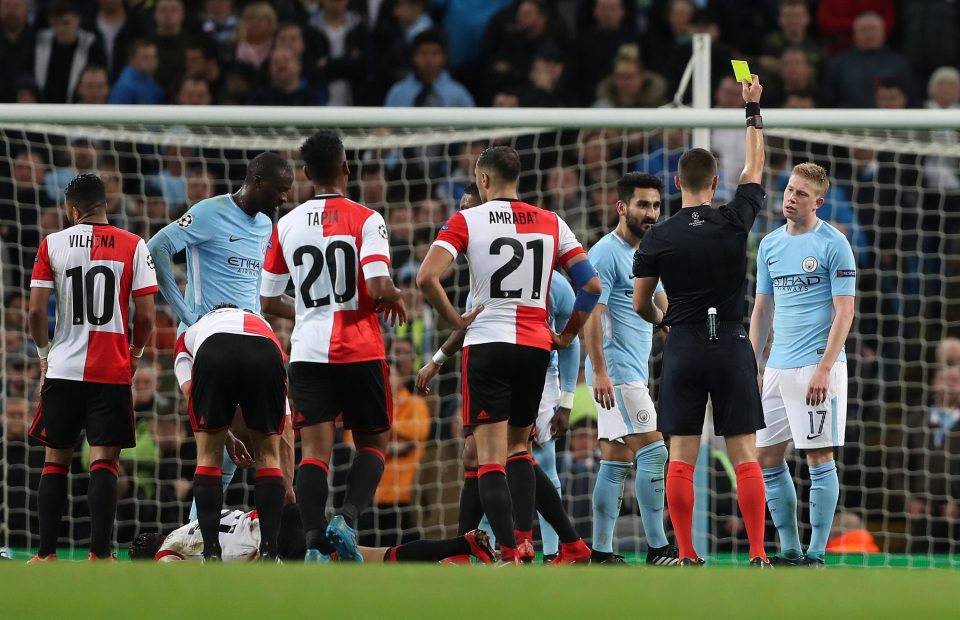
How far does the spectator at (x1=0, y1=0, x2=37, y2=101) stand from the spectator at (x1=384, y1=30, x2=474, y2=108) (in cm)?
360

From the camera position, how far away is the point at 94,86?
513 inches

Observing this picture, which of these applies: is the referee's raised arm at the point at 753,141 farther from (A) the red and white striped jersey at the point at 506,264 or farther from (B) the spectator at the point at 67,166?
(B) the spectator at the point at 67,166

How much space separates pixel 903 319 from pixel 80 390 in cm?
670

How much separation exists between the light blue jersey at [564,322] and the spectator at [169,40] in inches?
236

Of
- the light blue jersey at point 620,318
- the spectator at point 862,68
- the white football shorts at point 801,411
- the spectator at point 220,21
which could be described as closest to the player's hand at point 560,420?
the light blue jersey at point 620,318

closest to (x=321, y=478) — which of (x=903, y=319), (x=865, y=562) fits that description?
(x=865, y=562)

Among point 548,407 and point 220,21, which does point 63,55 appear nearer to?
point 220,21

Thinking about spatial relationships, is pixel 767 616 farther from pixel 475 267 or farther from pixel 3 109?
pixel 3 109

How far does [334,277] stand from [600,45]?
23.0ft

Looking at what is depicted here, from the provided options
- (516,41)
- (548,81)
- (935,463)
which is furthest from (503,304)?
(516,41)

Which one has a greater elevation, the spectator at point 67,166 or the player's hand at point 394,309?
the spectator at point 67,166

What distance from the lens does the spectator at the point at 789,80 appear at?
13.0 meters

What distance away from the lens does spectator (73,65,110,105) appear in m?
13.0

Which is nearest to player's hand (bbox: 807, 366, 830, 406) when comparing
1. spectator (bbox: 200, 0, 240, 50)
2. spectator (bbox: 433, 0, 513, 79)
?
spectator (bbox: 433, 0, 513, 79)
